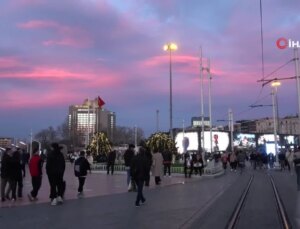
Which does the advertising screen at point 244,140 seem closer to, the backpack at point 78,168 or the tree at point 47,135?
the tree at point 47,135

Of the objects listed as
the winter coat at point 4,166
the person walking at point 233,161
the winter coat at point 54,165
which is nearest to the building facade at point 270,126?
the person walking at point 233,161

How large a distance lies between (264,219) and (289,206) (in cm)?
301

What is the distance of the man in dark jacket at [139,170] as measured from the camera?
14703mm

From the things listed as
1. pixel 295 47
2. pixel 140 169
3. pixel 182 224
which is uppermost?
pixel 295 47

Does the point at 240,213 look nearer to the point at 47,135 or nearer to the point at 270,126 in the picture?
the point at 47,135

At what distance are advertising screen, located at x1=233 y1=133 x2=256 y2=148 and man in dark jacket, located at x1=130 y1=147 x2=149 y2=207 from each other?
113 meters

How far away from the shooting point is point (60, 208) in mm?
14422

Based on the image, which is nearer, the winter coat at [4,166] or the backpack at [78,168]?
the winter coat at [4,166]

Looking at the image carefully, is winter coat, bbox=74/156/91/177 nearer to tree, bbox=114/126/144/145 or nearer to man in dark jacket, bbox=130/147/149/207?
man in dark jacket, bbox=130/147/149/207

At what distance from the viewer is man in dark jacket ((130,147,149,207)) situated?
14.7m

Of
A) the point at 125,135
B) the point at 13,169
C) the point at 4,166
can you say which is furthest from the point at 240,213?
the point at 125,135

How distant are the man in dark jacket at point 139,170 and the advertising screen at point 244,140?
113m

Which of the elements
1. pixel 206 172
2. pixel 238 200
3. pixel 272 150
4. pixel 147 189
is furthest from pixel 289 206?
pixel 272 150

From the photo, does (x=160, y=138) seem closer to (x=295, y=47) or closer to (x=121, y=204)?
(x=295, y=47)
